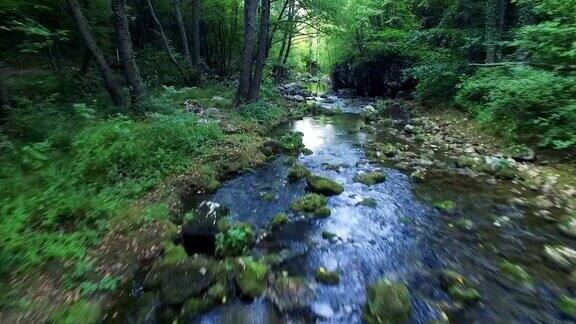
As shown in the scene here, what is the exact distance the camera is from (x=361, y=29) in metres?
24.5

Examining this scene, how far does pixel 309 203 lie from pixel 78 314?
4300mm

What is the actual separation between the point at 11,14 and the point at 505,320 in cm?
1255

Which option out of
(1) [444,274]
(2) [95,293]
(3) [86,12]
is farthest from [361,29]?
(2) [95,293]

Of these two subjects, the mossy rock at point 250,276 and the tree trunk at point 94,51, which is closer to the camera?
the mossy rock at point 250,276

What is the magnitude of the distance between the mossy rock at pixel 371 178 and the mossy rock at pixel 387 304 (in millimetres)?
3993

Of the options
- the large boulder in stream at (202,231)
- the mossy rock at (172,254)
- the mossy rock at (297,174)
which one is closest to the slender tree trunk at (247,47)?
the mossy rock at (297,174)

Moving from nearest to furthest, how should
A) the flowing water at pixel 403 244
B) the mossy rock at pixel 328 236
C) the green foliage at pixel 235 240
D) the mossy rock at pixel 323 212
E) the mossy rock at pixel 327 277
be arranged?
the flowing water at pixel 403 244, the mossy rock at pixel 327 277, the green foliage at pixel 235 240, the mossy rock at pixel 328 236, the mossy rock at pixel 323 212

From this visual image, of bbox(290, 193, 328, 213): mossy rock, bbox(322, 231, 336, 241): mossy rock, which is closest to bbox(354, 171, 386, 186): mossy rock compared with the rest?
bbox(290, 193, 328, 213): mossy rock

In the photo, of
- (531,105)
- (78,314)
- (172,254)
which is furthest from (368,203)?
(531,105)

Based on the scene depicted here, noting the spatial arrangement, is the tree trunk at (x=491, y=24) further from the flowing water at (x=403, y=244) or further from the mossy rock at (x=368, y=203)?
the mossy rock at (x=368, y=203)

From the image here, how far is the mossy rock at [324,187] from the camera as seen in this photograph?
7.77 meters

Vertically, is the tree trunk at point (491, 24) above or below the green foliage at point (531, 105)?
above

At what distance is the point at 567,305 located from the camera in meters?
4.12

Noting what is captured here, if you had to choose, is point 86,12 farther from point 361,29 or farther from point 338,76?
point 338,76
